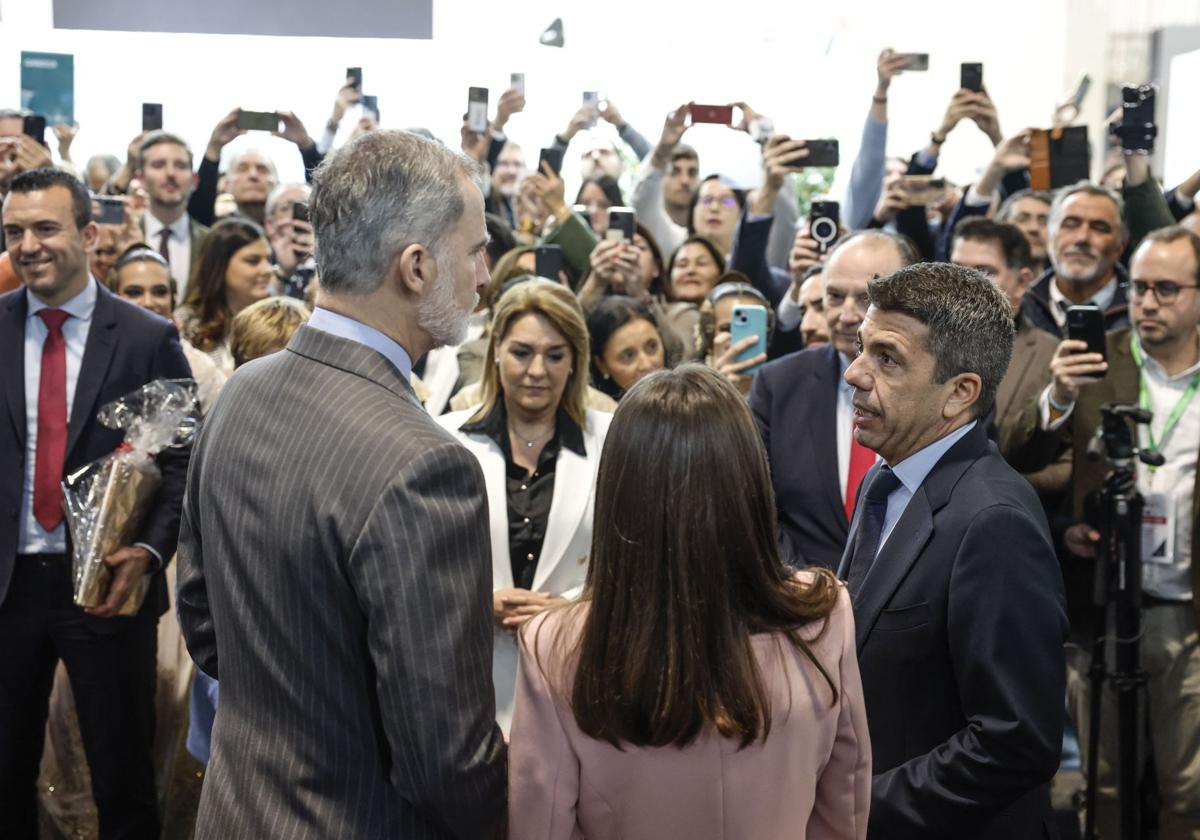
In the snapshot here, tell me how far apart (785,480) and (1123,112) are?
230cm

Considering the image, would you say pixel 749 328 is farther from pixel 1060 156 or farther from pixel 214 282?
pixel 214 282

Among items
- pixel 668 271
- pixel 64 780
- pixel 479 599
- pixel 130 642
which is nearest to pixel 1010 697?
pixel 479 599

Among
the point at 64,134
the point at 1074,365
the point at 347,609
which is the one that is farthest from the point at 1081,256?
the point at 64,134

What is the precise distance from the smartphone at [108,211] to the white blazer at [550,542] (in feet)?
7.80

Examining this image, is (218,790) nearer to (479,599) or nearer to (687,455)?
(479,599)

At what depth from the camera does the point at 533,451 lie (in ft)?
10.6

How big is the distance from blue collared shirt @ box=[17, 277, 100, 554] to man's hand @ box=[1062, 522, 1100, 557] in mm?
2680

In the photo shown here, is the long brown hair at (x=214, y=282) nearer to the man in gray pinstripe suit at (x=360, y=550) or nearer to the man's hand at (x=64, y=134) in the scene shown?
the man's hand at (x=64, y=134)

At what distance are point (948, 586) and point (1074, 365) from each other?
177cm

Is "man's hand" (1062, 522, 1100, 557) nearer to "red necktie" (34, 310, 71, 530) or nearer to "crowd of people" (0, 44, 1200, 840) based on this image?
"crowd of people" (0, 44, 1200, 840)

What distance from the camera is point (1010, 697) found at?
6.04ft

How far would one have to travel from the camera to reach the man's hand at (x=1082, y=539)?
369 centimetres

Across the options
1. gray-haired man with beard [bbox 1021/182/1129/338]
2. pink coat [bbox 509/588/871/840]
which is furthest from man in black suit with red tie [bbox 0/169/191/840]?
gray-haired man with beard [bbox 1021/182/1129/338]

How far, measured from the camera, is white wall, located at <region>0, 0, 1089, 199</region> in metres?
8.99
